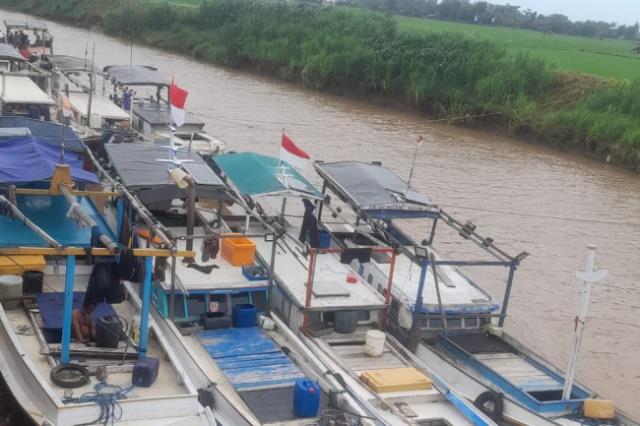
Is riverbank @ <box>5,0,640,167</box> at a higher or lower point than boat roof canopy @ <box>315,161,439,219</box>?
higher

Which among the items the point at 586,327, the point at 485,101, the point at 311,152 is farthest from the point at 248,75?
the point at 586,327

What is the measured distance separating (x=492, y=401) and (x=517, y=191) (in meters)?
13.2

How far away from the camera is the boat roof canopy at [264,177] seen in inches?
475

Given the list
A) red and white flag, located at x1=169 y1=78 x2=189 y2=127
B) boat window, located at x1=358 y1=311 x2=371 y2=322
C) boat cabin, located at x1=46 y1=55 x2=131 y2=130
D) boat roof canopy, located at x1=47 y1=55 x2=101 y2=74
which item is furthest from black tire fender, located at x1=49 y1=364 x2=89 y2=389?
boat roof canopy, located at x1=47 y1=55 x2=101 y2=74

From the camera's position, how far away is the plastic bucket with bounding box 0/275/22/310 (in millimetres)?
9656

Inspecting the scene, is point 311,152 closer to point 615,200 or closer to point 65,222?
point 615,200

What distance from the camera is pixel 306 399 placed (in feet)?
28.0

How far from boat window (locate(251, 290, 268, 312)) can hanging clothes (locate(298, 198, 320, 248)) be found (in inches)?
78.5

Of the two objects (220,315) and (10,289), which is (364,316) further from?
(10,289)

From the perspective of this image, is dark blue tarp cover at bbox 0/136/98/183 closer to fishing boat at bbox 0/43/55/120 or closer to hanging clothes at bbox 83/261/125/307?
hanging clothes at bbox 83/261/125/307

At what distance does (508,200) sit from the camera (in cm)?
2138

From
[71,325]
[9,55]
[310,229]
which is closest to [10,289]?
[71,325]

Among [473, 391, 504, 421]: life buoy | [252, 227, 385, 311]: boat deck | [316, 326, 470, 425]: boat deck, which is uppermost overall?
[252, 227, 385, 311]: boat deck

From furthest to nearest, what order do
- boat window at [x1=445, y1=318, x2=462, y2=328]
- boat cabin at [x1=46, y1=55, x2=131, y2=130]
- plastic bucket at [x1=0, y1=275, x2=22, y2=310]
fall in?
boat cabin at [x1=46, y1=55, x2=131, y2=130] < boat window at [x1=445, y1=318, x2=462, y2=328] < plastic bucket at [x1=0, y1=275, x2=22, y2=310]
